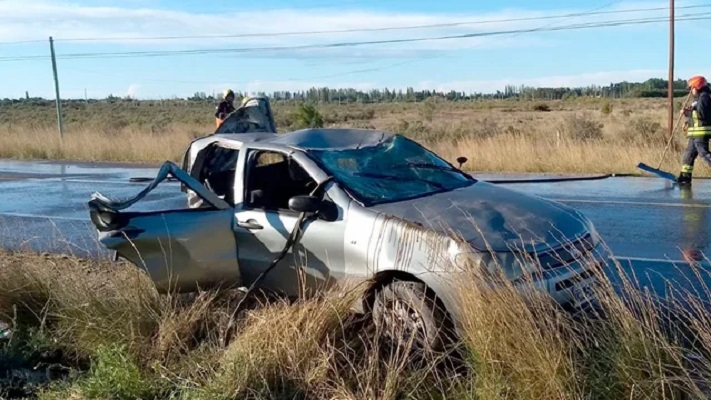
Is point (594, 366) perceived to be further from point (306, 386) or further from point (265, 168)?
point (265, 168)

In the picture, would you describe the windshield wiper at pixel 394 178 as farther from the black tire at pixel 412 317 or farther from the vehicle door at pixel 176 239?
the black tire at pixel 412 317

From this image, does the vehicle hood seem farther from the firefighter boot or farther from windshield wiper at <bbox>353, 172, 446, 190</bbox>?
the firefighter boot

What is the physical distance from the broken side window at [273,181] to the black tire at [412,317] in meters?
1.27

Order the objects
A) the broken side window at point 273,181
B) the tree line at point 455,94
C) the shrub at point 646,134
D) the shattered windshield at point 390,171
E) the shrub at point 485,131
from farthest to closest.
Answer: the tree line at point 455,94 < the shrub at point 485,131 < the shrub at point 646,134 < the broken side window at point 273,181 < the shattered windshield at point 390,171

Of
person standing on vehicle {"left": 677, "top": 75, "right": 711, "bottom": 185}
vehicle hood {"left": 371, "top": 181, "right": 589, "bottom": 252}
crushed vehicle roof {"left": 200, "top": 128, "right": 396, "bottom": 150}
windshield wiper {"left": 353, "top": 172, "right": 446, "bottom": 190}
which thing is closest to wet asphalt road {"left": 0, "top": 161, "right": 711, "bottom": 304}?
person standing on vehicle {"left": 677, "top": 75, "right": 711, "bottom": 185}

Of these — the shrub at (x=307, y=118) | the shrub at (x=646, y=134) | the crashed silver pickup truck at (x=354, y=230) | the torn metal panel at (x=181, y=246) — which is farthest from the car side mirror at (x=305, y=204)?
the shrub at (x=307, y=118)

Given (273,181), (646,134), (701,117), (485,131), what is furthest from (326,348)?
(485,131)

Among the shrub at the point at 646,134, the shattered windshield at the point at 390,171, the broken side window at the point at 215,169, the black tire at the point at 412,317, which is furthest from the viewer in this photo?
the shrub at the point at 646,134

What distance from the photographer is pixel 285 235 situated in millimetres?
5605

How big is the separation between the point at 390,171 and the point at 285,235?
1.05 meters

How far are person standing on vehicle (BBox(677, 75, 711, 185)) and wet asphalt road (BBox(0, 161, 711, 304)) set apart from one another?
0.38 meters

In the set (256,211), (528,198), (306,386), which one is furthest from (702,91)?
(306,386)

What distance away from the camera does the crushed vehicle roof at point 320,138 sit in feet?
20.5

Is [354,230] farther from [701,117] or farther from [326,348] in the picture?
[701,117]
